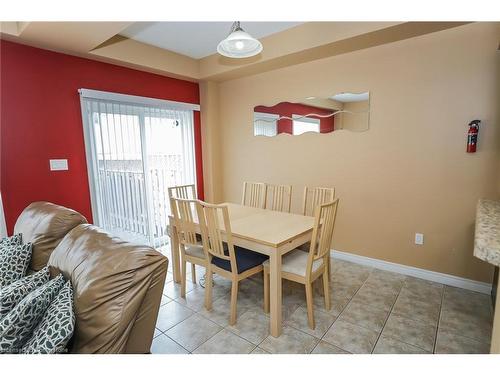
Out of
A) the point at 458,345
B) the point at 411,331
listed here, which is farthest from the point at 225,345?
the point at 458,345

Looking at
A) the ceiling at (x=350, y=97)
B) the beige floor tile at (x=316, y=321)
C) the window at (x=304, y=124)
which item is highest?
the ceiling at (x=350, y=97)

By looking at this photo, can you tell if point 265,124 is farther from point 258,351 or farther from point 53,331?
point 53,331

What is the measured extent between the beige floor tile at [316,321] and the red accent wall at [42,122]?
2481 mm

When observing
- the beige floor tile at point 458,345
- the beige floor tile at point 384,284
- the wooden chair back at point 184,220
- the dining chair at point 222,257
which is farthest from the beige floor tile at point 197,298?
the beige floor tile at point 458,345

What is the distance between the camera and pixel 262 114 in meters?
3.67

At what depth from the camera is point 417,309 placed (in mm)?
2189

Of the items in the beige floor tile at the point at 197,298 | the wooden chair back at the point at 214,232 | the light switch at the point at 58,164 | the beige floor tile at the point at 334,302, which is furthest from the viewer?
the light switch at the point at 58,164

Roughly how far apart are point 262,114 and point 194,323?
104 inches

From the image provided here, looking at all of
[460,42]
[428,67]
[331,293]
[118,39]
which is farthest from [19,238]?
[460,42]

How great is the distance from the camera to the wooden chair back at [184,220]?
2.25m

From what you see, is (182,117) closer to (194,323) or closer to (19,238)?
(19,238)

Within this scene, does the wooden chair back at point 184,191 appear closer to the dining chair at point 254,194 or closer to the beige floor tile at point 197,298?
the dining chair at point 254,194

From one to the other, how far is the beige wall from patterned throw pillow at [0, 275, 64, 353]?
2.81 meters

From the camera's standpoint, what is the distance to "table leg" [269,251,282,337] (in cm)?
186
